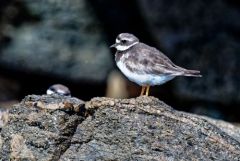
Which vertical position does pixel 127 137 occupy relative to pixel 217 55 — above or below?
below

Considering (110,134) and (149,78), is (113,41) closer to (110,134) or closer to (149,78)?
(149,78)

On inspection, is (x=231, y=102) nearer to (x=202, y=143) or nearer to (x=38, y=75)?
(x=38, y=75)

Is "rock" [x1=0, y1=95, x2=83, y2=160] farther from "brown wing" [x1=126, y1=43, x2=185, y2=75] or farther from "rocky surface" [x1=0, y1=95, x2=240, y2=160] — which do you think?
"brown wing" [x1=126, y1=43, x2=185, y2=75]

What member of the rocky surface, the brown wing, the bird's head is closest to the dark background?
the bird's head

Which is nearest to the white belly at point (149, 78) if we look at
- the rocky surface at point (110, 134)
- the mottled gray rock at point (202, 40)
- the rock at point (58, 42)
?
the rocky surface at point (110, 134)

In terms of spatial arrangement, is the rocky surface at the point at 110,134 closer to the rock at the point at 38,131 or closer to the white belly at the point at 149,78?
the rock at the point at 38,131

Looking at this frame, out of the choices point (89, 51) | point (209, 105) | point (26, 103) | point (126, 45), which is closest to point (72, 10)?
point (89, 51)

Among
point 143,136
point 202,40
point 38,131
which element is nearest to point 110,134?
point 143,136
